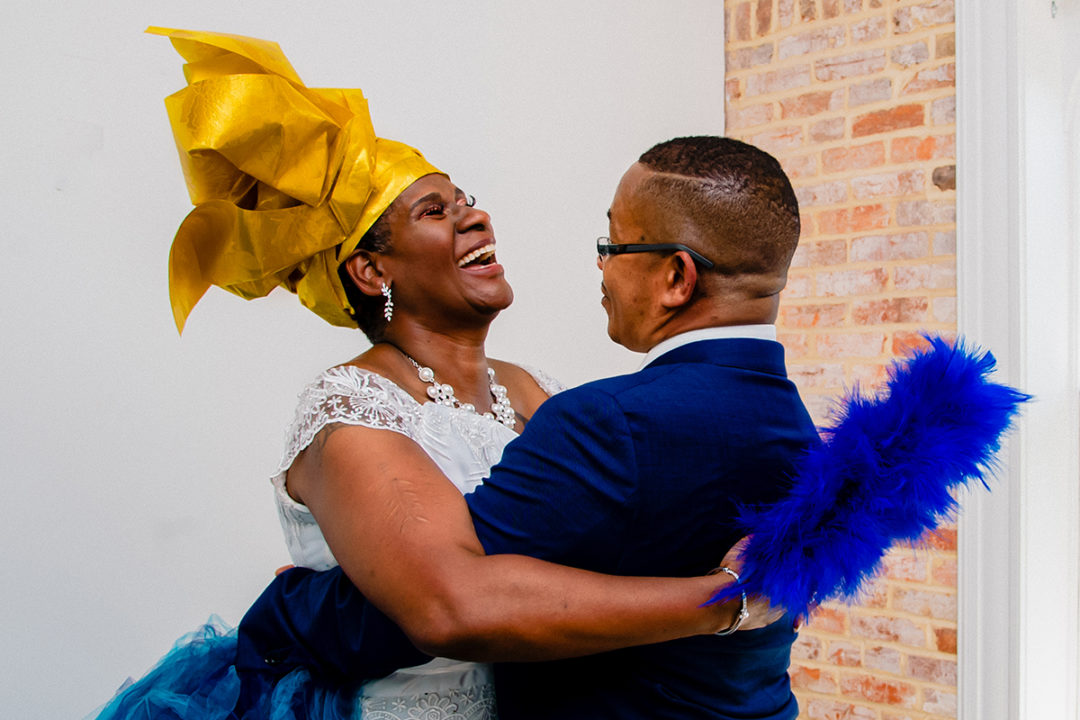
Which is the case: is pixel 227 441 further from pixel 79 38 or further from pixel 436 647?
pixel 436 647

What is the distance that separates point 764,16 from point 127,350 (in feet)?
8.61

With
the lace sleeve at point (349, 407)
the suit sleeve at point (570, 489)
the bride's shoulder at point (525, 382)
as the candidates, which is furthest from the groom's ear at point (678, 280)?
the bride's shoulder at point (525, 382)

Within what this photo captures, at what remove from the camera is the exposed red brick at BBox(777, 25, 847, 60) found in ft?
10.8

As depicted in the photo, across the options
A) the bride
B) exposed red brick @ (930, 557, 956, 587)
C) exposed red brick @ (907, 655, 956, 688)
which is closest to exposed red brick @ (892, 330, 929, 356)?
exposed red brick @ (930, 557, 956, 587)

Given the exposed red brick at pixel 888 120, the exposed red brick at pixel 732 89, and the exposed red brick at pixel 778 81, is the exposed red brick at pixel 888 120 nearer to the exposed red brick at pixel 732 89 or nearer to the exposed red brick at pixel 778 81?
the exposed red brick at pixel 778 81

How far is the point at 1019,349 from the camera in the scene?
2852 mm

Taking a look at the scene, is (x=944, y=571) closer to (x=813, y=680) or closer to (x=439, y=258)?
(x=813, y=680)

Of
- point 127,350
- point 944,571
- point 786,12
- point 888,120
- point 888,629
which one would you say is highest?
point 786,12

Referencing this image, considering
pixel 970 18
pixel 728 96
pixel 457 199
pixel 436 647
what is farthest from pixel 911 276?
pixel 436 647

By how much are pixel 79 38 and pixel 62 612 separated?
44.7 inches

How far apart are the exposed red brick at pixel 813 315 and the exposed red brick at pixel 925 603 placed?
36.0 inches

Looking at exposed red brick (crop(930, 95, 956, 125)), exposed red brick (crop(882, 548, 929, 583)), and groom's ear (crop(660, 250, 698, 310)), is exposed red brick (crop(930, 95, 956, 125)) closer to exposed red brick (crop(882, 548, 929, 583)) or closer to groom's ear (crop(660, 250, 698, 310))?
exposed red brick (crop(882, 548, 929, 583))

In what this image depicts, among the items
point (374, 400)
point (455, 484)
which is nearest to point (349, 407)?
point (374, 400)

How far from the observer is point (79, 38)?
74.3 inches
